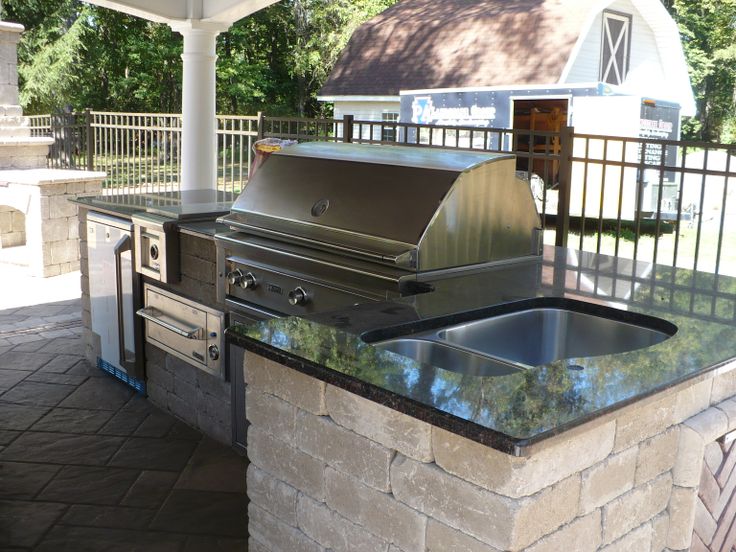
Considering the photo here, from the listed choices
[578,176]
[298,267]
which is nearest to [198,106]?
[298,267]

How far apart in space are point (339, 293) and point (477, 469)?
1.63 meters

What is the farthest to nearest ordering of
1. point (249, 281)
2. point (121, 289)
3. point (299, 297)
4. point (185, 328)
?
point (121, 289)
point (185, 328)
point (249, 281)
point (299, 297)

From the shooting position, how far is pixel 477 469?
1857mm

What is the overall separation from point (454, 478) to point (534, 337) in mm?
1096

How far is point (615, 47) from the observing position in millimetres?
18406

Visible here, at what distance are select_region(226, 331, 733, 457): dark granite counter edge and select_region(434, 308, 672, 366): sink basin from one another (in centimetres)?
53

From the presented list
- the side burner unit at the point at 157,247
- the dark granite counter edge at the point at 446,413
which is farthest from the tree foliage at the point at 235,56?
the dark granite counter edge at the point at 446,413

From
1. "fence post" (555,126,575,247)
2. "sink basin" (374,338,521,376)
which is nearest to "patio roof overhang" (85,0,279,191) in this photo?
"fence post" (555,126,575,247)

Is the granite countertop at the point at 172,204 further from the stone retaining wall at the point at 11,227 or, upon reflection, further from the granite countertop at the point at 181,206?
the stone retaining wall at the point at 11,227

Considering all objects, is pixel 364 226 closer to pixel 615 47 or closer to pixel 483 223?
pixel 483 223

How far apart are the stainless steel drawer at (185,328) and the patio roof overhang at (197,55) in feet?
8.26

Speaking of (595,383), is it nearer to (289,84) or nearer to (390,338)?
(390,338)

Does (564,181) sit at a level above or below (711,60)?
below

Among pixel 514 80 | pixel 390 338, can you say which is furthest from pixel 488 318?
pixel 514 80
